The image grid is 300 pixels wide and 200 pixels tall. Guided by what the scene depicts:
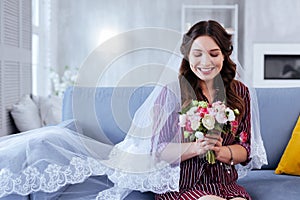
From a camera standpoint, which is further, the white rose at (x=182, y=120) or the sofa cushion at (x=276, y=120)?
Answer: the sofa cushion at (x=276, y=120)

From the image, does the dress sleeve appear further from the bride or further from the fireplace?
the fireplace

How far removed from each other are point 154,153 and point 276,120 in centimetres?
86

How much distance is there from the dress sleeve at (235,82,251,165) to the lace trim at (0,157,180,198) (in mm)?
318

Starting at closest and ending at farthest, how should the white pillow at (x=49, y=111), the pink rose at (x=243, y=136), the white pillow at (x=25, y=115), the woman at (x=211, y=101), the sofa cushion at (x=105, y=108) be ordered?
the woman at (x=211, y=101) < the pink rose at (x=243, y=136) < the sofa cushion at (x=105, y=108) < the white pillow at (x=25, y=115) < the white pillow at (x=49, y=111)

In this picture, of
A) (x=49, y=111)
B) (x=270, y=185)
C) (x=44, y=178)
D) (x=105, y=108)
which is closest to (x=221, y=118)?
(x=270, y=185)

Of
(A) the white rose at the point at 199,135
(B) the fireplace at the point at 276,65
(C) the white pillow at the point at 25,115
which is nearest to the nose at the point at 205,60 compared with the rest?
(A) the white rose at the point at 199,135

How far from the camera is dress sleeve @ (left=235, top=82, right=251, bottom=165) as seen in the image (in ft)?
6.51

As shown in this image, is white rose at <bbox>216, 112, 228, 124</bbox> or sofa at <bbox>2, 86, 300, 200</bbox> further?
sofa at <bbox>2, 86, 300, 200</bbox>

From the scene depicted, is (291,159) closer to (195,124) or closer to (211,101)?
(211,101)

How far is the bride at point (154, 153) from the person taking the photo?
5.98ft

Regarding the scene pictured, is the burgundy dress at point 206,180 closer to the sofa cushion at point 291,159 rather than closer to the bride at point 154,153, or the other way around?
the bride at point 154,153

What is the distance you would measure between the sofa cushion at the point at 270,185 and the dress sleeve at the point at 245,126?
16 centimetres

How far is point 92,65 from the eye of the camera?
185 centimetres

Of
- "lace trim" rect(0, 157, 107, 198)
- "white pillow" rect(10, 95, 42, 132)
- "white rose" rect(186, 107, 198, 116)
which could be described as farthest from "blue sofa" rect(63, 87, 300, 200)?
"white pillow" rect(10, 95, 42, 132)
